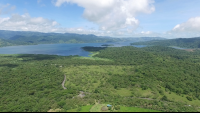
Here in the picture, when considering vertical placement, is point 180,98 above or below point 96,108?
below

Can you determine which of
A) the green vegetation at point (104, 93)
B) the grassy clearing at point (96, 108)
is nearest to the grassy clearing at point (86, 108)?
the green vegetation at point (104, 93)

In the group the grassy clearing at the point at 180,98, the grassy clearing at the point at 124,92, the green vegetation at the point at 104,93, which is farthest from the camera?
the grassy clearing at the point at 124,92

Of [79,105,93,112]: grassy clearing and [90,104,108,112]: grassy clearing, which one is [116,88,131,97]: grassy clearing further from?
[79,105,93,112]: grassy clearing

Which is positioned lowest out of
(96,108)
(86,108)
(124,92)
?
(124,92)

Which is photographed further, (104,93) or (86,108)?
(104,93)

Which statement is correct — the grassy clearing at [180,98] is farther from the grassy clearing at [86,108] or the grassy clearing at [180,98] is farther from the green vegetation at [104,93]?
the grassy clearing at [86,108]

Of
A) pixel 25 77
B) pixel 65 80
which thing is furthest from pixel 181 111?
pixel 25 77

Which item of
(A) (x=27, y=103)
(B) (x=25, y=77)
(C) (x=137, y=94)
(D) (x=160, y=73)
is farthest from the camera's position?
(D) (x=160, y=73)

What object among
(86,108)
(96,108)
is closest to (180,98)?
(96,108)

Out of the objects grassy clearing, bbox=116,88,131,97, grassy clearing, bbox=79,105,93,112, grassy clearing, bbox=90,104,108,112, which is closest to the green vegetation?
grassy clearing, bbox=116,88,131,97

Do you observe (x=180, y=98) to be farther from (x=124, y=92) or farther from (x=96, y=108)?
(x=96, y=108)

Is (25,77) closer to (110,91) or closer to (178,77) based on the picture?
(110,91)
